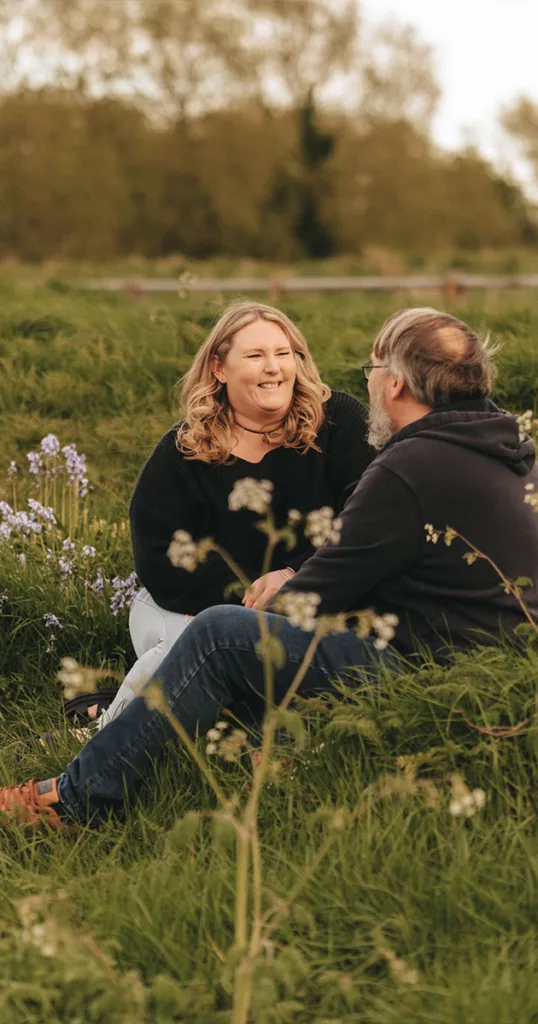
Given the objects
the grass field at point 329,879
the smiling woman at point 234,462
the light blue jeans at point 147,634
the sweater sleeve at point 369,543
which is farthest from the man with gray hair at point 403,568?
the smiling woman at point 234,462

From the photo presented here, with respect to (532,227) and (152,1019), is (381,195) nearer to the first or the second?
(532,227)

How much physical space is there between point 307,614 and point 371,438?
1.33 m

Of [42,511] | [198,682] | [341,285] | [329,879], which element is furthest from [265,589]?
[341,285]

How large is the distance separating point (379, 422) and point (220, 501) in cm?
91

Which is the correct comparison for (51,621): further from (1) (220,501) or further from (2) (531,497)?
(2) (531,497)

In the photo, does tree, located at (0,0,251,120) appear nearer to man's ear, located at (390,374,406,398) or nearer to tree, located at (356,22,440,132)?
tree, located at (356,22,440,132)

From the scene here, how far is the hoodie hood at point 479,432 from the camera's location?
3.00 m

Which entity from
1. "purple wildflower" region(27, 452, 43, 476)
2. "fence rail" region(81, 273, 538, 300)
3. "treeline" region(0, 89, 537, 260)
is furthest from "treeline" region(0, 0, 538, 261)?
"purple wildflower" region(27, 452, 43, 476)

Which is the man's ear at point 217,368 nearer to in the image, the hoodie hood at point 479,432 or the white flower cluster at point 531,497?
the hoodie hood at point 479,432

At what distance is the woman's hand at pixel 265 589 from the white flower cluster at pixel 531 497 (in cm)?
81

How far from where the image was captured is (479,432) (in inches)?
119

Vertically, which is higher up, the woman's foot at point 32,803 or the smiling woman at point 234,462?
the smiling woman at point 234,462

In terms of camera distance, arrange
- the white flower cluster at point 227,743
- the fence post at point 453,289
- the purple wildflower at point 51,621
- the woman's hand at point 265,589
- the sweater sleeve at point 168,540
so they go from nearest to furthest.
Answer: the white flower cluster at point 227,743, the woman's hand at point 265,589, the sweater sleeve at point 168,540, the purple wildflower at point 51,621, the fence post at point 453,289

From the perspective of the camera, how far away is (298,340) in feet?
13.4
